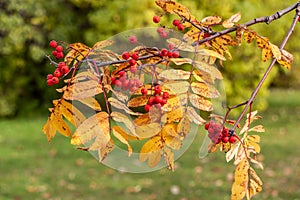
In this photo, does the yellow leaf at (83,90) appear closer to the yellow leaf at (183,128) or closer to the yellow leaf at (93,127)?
the yellow leaf at (93,127)

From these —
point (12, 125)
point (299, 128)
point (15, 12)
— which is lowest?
point (12, 125)

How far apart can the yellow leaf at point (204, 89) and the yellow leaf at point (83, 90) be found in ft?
0.93

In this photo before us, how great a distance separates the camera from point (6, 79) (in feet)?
42.5

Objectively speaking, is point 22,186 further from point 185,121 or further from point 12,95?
point 12,95

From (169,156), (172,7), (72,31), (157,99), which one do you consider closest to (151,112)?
(157,99)

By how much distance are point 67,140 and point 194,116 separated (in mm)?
8515

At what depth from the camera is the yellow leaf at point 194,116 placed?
1557 mm

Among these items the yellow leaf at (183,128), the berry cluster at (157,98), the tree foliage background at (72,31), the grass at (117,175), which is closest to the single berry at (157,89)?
the berry cluster at (157,98)

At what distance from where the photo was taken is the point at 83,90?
1553mm

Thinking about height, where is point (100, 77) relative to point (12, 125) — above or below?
above

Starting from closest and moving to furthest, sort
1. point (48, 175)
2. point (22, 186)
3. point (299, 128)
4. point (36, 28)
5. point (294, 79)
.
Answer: point (22, 186) < point (48, 175) < point (299, 128) < point (36, 28) < point (294, 79)

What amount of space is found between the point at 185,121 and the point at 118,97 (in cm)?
20

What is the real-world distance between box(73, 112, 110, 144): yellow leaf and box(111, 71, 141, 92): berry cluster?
10 cm

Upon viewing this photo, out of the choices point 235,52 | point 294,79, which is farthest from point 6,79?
point 294,79
